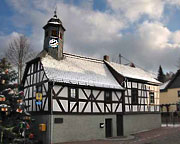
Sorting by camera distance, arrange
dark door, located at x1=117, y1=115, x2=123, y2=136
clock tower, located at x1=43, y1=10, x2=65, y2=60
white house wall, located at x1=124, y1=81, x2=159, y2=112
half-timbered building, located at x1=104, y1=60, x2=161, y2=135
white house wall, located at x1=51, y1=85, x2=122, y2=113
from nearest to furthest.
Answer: white house wall, located at x1=51, y1=85, x2=122, y2=113
clock tower, located at x1=43, y1=10, x2=65, y2=60
dark door, located at x1=117, y1=115, x2=123, y2=136
half-timbered building, located at x1=104, y1=60, x2=161, y2=135
white house wall, located at x1=124, y1=81, x2=159, y2=112

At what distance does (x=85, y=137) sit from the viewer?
18.7m

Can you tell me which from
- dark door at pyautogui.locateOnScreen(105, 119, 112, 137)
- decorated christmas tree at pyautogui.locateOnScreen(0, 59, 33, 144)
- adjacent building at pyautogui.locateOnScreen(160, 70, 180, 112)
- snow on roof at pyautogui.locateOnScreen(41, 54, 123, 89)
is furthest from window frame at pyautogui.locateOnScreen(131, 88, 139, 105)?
adjacent building at pyautogui.locateOnScreen(160, 70, 180, 112)

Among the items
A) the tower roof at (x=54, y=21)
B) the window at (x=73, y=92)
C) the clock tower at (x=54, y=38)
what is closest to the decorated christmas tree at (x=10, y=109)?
the window at (x=73, y=92)

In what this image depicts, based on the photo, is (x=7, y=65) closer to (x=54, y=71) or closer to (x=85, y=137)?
(x=54, y=71)

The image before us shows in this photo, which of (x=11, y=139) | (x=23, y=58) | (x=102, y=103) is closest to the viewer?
(x=11, y=139)

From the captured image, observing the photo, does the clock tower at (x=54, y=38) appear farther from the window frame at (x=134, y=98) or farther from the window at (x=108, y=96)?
the window frame at (x=134, y=98)

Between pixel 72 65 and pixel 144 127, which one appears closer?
pixel 72 65

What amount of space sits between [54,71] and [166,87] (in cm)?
2973

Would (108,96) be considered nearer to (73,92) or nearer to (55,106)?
(73,92)

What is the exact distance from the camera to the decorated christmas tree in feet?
46.7

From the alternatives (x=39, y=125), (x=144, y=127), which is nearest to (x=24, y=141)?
(x=39, y=125)

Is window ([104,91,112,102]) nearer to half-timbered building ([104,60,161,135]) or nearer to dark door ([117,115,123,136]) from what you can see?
half-timbered building ([104,60,161,135])

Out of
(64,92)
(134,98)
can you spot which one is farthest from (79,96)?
(134,98)

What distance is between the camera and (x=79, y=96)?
62.3 ft
